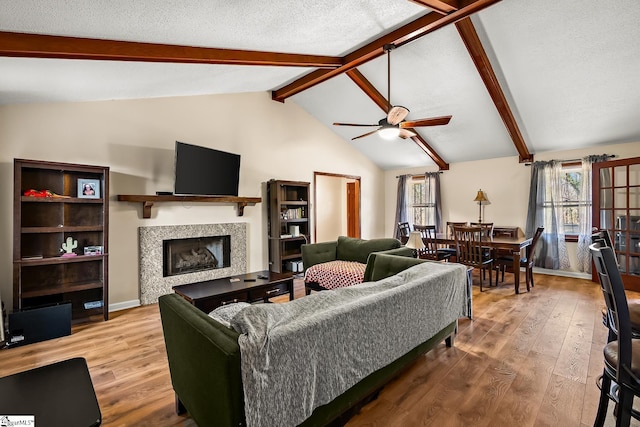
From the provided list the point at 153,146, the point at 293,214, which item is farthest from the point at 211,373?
the point at 293,214

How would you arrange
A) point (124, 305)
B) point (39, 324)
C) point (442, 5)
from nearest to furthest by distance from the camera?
point (442, 5)
point (39, 324)
point (124, 305)

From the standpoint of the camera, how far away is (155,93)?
3.99 m

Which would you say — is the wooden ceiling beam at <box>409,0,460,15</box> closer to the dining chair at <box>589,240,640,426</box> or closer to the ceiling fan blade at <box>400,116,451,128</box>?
the ceiling fan blade at <box>400,116,451,128</box>

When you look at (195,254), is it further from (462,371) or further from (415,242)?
(462,371)

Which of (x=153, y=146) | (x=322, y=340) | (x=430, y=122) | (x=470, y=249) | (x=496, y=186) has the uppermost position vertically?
(x=430, y=122)

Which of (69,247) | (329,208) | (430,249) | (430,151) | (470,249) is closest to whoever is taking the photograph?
(69,247)

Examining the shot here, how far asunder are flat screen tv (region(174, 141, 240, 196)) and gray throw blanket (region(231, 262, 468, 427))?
9.78 feet

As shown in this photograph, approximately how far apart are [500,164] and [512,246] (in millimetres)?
2606

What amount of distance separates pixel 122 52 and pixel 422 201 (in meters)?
6.41

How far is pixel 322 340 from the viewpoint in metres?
1.51

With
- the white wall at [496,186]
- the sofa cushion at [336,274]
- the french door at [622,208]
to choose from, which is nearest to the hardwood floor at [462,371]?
the sofa cushion at [336,274]

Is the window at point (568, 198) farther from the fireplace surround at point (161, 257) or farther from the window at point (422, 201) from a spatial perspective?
the fireplace surround at point (161, 257)

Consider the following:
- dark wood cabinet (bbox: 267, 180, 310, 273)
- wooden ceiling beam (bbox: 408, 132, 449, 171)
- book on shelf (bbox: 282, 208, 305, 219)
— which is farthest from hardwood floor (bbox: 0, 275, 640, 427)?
wooden ceiling beam (bbox: 408, 132, 449, 171)

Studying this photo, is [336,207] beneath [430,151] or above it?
beneath
